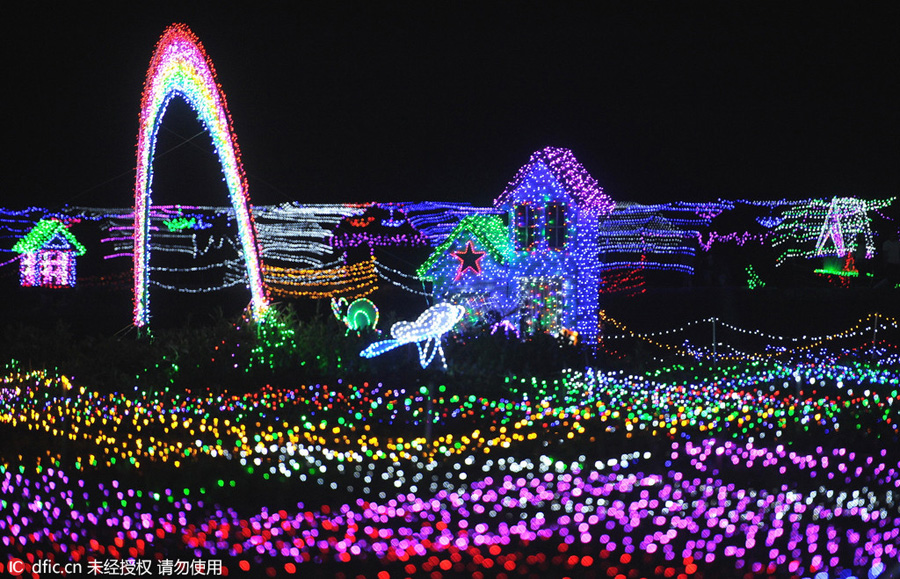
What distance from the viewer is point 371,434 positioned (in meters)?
6.56

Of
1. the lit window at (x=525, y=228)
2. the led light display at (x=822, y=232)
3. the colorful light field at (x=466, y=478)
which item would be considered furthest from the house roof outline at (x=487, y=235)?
the led light display at (x=822, y=232)

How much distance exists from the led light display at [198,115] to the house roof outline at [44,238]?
17.3 m

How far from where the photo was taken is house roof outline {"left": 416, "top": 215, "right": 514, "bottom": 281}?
13641 mm

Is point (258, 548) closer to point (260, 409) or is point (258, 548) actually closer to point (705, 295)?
point (260, 409)

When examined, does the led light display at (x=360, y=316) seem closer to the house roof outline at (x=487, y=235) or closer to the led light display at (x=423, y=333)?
the led light display at (x=423, y=333)

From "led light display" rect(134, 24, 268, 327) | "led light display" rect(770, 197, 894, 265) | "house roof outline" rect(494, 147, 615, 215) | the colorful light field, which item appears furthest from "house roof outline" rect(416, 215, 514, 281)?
"led light display" rect(770, 197, 894, 265)

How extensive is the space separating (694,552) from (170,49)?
28.8 feet

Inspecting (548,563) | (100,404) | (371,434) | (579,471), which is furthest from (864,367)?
(100,404)

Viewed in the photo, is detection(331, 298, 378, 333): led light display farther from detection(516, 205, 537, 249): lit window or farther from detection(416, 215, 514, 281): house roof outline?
detection(516, 205, 537, 249): lit window

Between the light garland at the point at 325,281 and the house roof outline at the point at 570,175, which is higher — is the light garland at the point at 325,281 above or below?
below

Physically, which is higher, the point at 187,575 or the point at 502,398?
the point at 502,398

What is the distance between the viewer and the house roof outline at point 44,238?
24906 millimetres

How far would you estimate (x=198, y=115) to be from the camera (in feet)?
32.7

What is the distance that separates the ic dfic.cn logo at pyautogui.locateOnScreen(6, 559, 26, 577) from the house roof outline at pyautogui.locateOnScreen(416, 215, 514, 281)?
1045 cm
